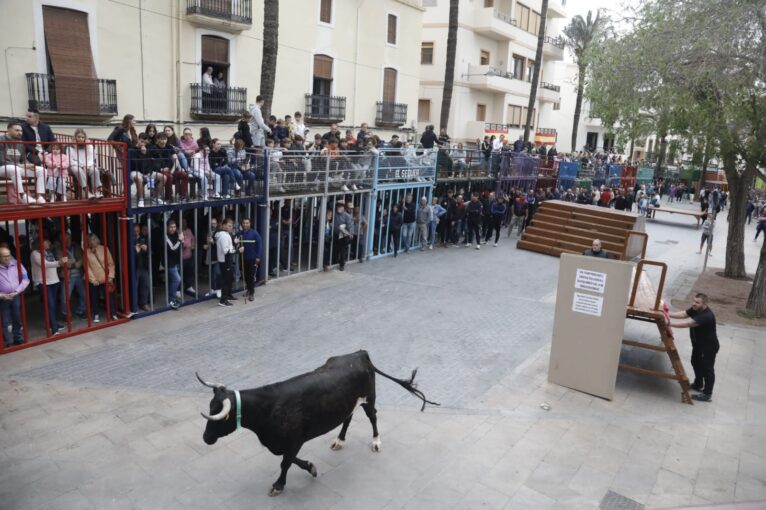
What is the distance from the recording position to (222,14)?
60.6 ft

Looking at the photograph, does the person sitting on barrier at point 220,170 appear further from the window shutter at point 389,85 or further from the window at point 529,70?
the window at point 529,70

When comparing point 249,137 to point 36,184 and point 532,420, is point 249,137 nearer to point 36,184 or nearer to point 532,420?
point 36,184

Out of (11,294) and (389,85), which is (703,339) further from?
(389,85)

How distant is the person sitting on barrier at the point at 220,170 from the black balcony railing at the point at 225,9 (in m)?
7.74

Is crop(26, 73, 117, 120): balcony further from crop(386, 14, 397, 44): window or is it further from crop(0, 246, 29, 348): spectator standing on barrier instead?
crop(386, 14, 397, 44): window

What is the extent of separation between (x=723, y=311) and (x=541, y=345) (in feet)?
20.2

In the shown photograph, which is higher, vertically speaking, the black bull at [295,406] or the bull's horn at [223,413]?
the bull's horn at [223,413]

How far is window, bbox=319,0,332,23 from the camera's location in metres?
22.5

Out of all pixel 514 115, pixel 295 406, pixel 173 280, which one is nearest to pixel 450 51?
pixel 514 115

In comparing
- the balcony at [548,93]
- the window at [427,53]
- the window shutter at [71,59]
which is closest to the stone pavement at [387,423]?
the window shutter at [71,59]

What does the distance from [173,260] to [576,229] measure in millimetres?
14028

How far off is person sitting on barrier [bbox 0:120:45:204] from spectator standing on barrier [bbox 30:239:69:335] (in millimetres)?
781

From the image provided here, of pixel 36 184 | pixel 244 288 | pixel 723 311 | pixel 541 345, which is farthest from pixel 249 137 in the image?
pixel 723 311

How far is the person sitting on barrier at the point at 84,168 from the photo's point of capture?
9930 mm
